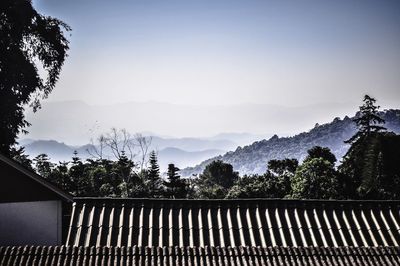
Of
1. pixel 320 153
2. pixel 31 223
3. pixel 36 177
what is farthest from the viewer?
pixel 320 153

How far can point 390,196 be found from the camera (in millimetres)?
36781

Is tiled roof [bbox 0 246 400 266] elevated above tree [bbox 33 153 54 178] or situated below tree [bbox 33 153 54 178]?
below

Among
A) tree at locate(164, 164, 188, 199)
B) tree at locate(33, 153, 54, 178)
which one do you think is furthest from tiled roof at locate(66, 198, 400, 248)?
tree at locate(33, 153, 54, 178)

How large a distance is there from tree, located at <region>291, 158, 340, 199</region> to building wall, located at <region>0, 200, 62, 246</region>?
31.2 metres

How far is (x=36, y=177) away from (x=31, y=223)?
161 cm

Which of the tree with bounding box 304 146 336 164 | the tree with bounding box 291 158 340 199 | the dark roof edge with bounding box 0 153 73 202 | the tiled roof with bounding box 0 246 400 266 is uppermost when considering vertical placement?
the tree with bounding box 304 146 336 164

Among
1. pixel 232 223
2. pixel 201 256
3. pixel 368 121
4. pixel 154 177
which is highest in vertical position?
pixel 154 177

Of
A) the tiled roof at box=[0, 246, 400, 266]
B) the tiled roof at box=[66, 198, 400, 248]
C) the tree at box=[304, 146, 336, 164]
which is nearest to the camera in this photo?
the tiled roof at box=[0, 246, 400, 266]

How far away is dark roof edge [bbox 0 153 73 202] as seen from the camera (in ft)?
36.9

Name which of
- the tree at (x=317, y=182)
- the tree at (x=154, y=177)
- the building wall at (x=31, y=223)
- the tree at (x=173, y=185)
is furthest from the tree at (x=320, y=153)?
the building wall at (x=31, y=223)

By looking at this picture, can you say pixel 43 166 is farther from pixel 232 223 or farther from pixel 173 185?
pixel 232 223

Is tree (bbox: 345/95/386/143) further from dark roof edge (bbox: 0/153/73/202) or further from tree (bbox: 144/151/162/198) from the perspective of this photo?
tree (bbox: 144/151/162/198)

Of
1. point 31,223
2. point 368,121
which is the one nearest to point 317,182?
point 368,121

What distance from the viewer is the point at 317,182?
38.6 meters
